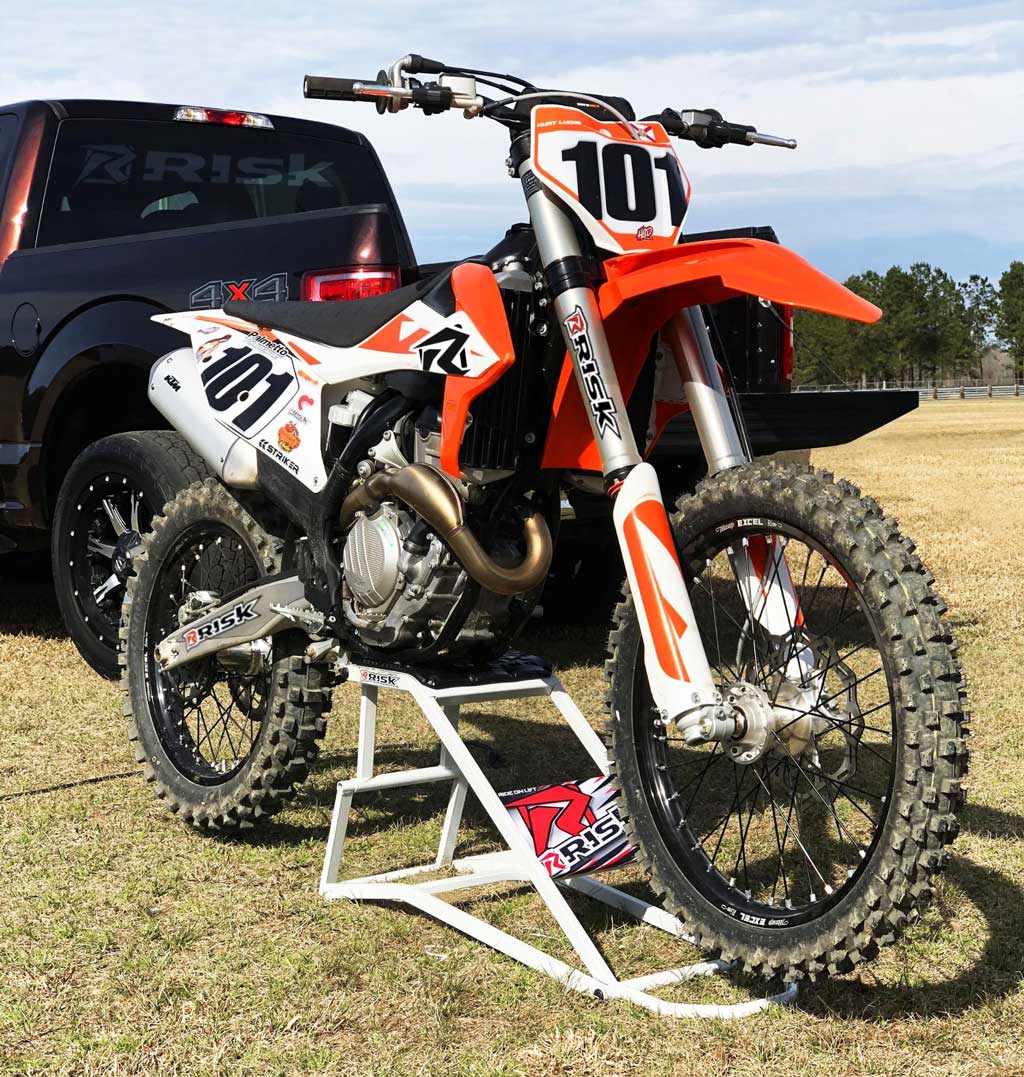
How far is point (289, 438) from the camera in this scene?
377cm

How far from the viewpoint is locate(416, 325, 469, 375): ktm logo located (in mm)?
3207

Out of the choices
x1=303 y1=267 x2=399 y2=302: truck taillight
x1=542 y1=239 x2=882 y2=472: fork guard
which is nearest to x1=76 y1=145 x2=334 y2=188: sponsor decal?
x1=303 y1=267 x2=399 y2=302: truck taillight

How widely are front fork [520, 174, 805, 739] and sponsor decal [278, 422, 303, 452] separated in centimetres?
88

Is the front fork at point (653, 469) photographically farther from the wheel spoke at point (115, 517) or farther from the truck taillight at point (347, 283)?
the wheel spoke at point (115, 517)

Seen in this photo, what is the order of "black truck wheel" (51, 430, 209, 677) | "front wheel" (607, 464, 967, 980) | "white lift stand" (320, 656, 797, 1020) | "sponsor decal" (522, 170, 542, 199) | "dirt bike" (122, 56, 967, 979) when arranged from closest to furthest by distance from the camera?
"front wheel" (607, 464, 967, 980) → "dirt bike" (122, 56, 967, 979) → "white lift stand" (320, 656, 797, 1020) → "sponsor decal" (522, 170, 542, 199) → "black truck wheel" (51, 430, 209, 677)

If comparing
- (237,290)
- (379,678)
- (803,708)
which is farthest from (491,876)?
(237,290)

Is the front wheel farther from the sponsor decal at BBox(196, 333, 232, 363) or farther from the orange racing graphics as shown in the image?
the sponsor decal at BBox(196, 333, 232, 363)

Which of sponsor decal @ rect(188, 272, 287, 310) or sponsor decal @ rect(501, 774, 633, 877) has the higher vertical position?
sponsor decal @ rect(188, 272, 287, 310)

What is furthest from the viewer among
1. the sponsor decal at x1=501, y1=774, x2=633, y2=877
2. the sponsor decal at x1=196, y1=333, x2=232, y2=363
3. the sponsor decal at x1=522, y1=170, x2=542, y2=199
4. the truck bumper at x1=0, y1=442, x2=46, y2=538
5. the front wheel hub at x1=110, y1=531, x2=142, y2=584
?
the truck bumper at x1=0, y1=442, x2=46, y2=538

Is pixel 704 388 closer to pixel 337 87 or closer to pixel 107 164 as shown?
pixel 337 87

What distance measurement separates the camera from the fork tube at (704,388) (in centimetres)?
306

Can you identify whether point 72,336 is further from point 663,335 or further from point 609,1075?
point 609,1075

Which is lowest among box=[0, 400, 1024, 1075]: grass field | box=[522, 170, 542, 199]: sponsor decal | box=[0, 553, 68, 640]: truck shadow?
box=[0, 553, 68, 640]: truck shadow

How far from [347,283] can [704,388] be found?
6.73 ft
